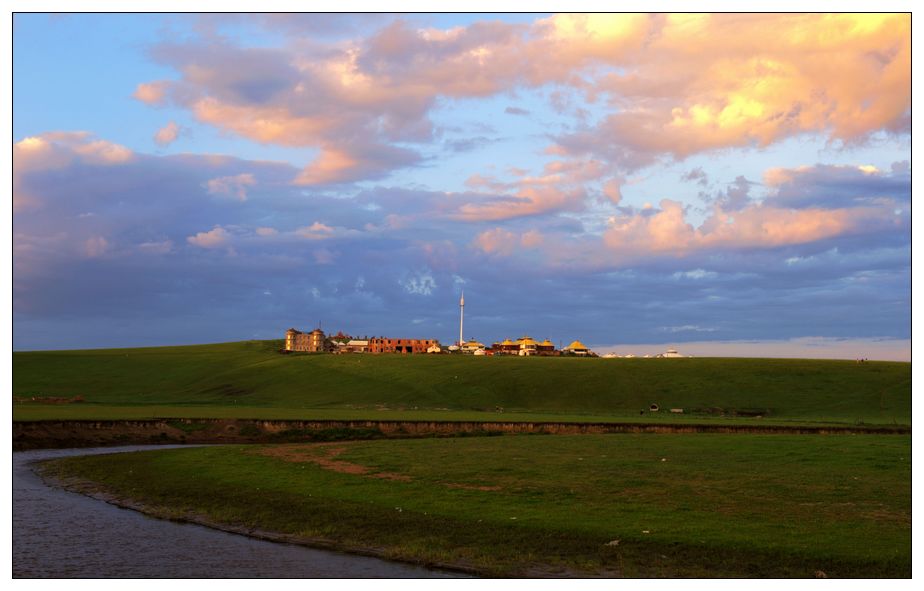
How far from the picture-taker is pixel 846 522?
3253 cm

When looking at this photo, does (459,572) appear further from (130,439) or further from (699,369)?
(699,369)

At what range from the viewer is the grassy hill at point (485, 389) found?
108188mm

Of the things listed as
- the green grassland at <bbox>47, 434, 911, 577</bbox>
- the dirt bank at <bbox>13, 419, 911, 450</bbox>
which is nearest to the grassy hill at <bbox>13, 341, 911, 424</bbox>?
the dirt bank at <bbox>13, 419, 911, 450</bbox>

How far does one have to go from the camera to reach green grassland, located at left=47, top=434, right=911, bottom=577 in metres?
28.3

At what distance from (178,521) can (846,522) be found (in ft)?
89.7

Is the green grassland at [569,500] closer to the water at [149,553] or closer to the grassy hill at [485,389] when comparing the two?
the water at [149,553]

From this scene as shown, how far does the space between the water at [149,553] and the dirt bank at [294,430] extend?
37991 millimetres

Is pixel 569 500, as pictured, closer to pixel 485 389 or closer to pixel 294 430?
pixel 294 430

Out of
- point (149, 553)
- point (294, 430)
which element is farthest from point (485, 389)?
point (149, 553)

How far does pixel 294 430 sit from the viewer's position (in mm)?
80562

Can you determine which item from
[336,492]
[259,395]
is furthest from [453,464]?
[259,395]

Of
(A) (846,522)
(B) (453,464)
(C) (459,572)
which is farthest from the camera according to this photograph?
(B) (453,464)

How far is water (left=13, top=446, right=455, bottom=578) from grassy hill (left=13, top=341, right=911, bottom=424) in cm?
5466

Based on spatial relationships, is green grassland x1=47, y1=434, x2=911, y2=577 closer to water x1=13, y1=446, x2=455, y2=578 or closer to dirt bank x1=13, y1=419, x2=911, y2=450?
water x1=13, y1=446, x2=455, y2=578
